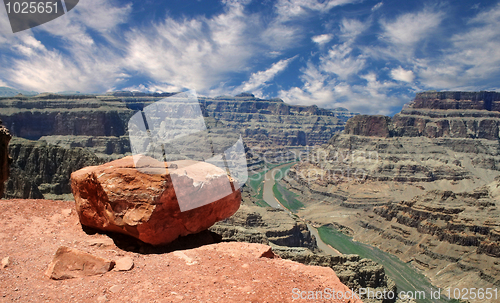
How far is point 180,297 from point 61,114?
11949cm

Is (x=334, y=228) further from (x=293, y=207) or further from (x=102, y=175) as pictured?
(x=102, y=175)

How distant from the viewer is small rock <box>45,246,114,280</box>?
6361 millimetres

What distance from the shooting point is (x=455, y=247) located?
4175cm

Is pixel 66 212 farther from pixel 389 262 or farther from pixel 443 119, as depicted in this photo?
pixel 443 119

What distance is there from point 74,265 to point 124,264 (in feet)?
3.39

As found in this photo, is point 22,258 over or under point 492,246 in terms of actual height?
over

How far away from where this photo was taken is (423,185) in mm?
82812

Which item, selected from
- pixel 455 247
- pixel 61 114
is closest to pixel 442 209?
pixel 455 247

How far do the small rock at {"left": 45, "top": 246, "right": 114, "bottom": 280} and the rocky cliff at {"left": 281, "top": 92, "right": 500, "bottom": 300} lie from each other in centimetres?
4271

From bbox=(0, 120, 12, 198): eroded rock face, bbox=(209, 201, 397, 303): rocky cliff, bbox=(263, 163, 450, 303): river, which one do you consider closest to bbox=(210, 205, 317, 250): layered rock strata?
bbox=(209, 201, 397, 303): rocky cliff

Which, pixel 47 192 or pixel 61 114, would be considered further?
pixel 61 114

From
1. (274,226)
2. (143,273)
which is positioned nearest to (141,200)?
(143,273)

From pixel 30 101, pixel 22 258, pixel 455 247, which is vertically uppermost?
pixel 30 101

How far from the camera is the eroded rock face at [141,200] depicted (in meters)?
8.40
